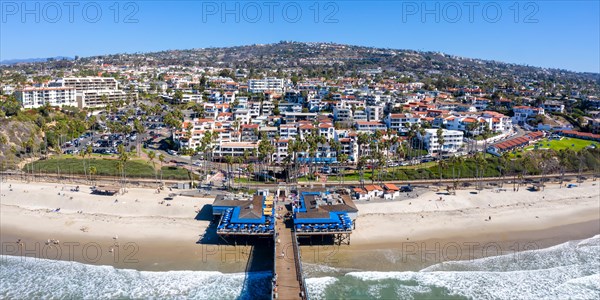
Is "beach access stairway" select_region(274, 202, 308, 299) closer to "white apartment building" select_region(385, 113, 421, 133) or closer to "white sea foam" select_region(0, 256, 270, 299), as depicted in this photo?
"white sea foam" select_region(0, 256, 270, 299)

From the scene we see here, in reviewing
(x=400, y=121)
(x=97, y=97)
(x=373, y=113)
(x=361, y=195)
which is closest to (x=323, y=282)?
(x=361, y=195)

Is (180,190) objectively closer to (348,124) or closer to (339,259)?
(339,259)

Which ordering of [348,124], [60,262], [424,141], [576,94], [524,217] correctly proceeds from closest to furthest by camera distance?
[60,262] → [524,217] → [424,141] → [348,124] → [576,94]

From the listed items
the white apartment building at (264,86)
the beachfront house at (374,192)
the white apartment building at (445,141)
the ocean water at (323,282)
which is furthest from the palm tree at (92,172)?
the white apartment building at (264,86)

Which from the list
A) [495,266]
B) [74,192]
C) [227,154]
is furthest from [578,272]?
[74,192]

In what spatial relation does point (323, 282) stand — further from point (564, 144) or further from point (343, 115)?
point (564, 144)
